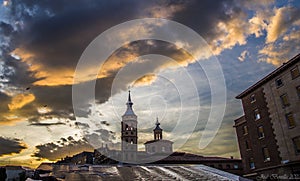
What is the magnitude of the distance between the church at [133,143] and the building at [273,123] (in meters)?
49.8

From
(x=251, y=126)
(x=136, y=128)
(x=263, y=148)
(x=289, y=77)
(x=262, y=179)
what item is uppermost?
(x=136, y=128)

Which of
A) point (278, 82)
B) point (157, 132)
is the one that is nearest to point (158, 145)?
point (157, 132)

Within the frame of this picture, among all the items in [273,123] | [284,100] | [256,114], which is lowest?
[273,123]

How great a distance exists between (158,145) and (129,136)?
1162cm

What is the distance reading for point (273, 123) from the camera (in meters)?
30.7

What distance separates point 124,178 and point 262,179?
2914 centimetres

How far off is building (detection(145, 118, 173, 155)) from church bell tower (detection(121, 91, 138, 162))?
21.6ft

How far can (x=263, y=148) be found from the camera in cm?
3234

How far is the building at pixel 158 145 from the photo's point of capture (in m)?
87.0

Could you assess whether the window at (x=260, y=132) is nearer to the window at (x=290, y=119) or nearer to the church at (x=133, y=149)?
the window at (x=290, y=119)

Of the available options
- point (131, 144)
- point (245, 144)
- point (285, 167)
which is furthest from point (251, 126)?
point (131, 144)

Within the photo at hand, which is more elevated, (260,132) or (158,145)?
(158,145)

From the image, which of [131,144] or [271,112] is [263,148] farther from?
[131,144]

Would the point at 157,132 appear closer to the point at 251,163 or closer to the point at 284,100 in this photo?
the point at 251,163
